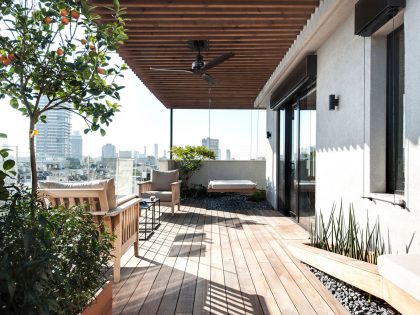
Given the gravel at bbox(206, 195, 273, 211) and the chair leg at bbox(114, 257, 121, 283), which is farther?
the gravel at bbox(206, 195, 273, 211)

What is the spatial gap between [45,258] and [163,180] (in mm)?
6218

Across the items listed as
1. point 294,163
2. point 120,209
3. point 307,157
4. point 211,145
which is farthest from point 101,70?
point 211,145

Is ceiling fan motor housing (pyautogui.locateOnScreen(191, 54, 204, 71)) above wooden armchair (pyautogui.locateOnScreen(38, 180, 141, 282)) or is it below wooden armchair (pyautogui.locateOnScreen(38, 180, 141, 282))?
above

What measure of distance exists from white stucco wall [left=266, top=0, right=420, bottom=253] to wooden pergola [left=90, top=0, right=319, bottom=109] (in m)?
0.62

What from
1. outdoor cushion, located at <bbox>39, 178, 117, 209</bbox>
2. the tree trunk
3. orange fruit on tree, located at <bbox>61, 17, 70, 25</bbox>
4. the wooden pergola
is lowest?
outdoor cushion, located at <bbox>39, 178, 117, 209</bbox>

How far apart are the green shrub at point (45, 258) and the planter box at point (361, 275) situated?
1.41 meters

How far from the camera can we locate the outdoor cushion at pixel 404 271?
54.9 inches

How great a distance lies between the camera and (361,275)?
2.21 metres

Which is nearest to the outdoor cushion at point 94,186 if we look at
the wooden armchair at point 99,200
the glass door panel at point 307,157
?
the wooden armchair at point 99,200

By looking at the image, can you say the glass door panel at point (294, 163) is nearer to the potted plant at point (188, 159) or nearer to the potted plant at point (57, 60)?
the potted plant at point (188, 159)

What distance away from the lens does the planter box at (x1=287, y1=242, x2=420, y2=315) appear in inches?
→ 64.4

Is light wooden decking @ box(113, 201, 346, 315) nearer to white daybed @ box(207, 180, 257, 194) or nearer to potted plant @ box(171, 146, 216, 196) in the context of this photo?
white daybed @ box(207, 180, 257, 194)

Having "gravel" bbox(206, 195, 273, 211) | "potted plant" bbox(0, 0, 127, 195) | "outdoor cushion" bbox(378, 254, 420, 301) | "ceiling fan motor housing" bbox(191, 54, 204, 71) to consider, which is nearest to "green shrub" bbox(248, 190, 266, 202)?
"gravel" bbox(206, 195, 273, 211)

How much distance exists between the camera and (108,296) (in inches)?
73.1
